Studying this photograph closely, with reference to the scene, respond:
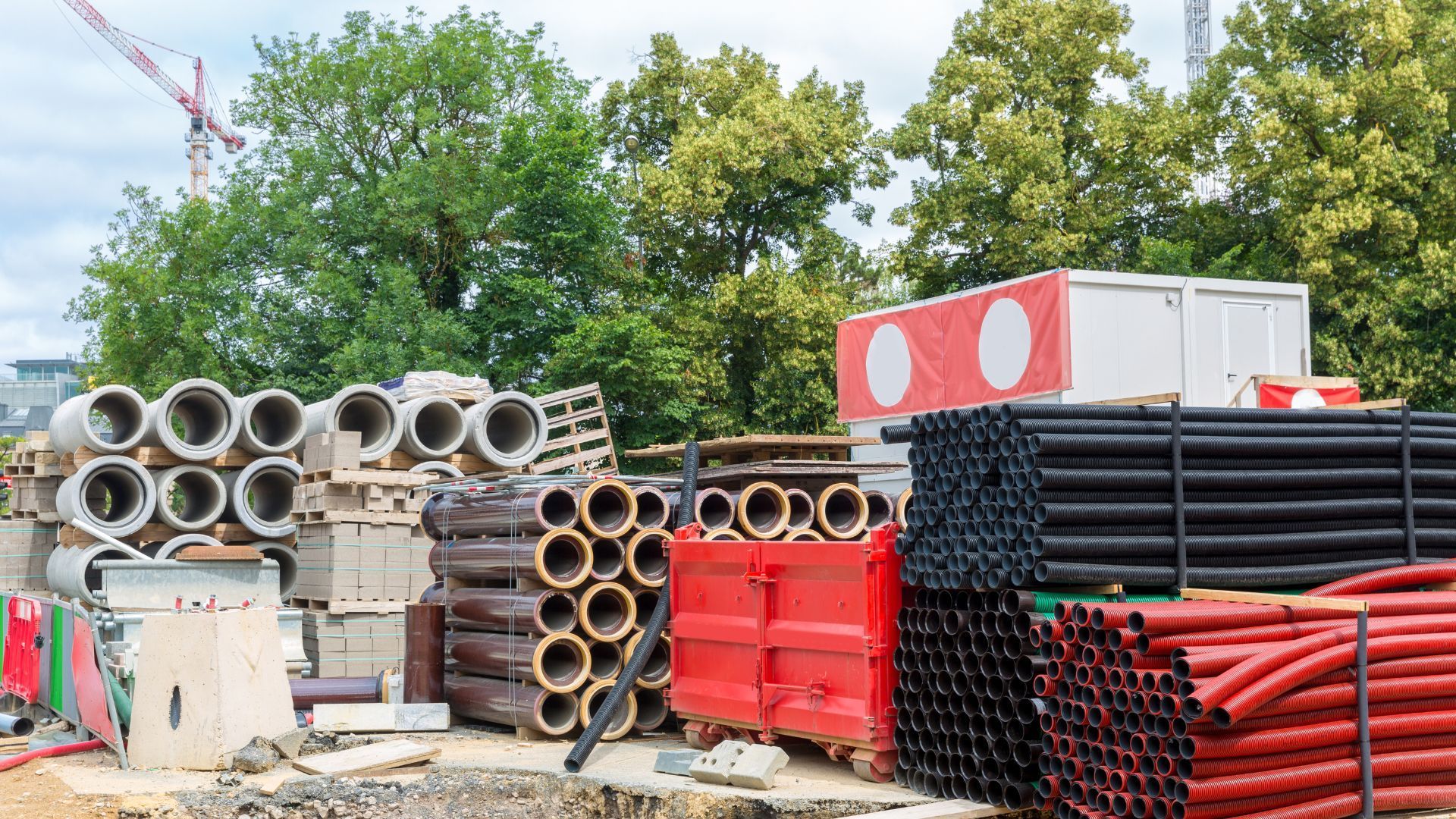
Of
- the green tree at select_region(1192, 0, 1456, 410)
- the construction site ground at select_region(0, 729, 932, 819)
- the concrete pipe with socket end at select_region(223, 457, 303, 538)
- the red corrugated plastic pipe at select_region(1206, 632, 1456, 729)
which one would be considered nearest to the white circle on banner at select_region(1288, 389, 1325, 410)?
the red corrugated plastic pipe at select_region(1206, 632, 1456, 729)

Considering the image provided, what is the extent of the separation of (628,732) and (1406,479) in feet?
18.2

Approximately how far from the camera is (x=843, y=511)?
10539 millimetres

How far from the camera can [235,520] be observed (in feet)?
46.8

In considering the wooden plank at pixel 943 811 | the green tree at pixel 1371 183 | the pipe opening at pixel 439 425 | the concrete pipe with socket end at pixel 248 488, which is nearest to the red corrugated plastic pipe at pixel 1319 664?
the wooden plank at pixel 943 811

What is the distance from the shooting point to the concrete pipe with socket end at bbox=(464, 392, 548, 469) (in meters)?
14.2

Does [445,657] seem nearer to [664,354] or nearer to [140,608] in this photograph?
[140,608]

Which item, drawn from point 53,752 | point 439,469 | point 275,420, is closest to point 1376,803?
point 53,752

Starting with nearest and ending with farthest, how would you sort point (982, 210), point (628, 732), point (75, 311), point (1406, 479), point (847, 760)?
1. point (1406, 479)
2. point (847, 760)
3. point (628, 732)
4. point (982, 210)
5. point (75, 311)

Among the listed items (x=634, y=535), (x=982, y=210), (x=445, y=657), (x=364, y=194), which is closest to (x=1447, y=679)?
(x=634, y=535)

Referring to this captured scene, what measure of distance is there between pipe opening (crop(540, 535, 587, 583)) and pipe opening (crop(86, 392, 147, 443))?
6009 mm

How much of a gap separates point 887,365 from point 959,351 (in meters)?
1.57

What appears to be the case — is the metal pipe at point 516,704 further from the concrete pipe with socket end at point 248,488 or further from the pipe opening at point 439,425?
the pipe opening at point 439,425

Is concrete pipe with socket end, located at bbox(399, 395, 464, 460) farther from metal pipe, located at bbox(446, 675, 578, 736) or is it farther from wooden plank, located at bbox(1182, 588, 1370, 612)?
wooden plank, located at bbox(1182, 588, 1370, 612)

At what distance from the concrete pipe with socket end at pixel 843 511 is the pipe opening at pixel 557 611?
206 centimetres
